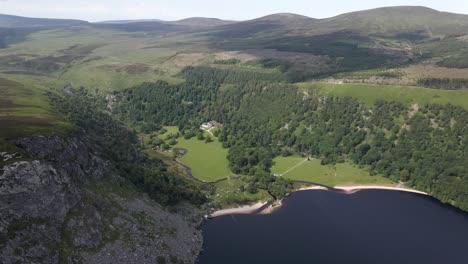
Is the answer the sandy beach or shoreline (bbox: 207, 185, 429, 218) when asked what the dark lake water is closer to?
shoreline (bbox: 207, 185, 429, 218)

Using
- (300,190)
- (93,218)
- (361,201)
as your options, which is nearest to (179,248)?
(93,218)

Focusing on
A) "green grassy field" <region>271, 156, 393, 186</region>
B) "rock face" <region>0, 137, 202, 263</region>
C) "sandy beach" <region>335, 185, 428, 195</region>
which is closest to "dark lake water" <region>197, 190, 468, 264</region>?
"sandy beach" <region>335, 185, 428, 195</region>

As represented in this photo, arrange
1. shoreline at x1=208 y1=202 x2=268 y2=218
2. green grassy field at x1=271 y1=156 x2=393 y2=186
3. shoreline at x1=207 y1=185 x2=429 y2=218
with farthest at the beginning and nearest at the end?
green grassy field at x1=271 y1=156 x2=393 y2=186, shoreline at x1=207 y1=185 x2=429 y2=218, shoreline at x1=208 y1=202 x2=268 y2=218

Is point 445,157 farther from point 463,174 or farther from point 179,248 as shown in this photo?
point 179,248

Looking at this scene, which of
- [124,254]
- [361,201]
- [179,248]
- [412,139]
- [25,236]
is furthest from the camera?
[412,139]

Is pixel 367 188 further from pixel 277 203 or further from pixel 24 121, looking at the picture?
pixel 24 121
